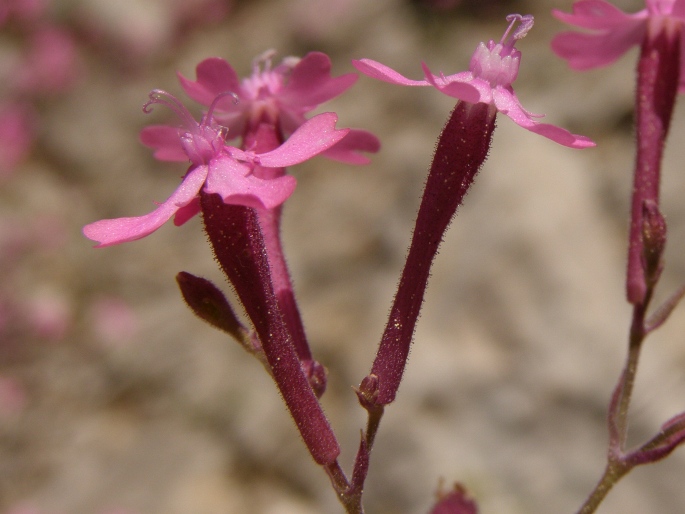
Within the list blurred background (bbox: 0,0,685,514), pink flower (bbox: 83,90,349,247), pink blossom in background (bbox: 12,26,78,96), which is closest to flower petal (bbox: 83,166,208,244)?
pink flower (bbox: 83,90,349,247)

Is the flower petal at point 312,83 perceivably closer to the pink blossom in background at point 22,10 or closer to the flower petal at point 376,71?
the flower petal at point 376,71

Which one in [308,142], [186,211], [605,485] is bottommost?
[605,485]

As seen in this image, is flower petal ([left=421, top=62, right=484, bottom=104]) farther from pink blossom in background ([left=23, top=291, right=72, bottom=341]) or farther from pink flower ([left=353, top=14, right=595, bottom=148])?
pink blossom in background ([left=23, top=291, right=72, bottom=341])

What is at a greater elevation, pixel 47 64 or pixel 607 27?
pixel 607 27

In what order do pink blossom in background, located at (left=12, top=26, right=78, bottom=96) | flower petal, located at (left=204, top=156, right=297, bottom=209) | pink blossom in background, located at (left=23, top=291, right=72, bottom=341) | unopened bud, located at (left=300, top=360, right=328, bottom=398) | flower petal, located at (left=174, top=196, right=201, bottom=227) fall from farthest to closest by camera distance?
pink blossom in background, located at (left=12, top=26, right=78, bottom=96)
pink blossom in background, located at (left=23, top=291, right=72, bottom=341)
unopened bud, located at (left=300, top=360, right=328, bottom=398)
flower petal, located at (left=174, top=196, right=201, bottom=227)
flower petal, located at (left=204, top=156, right=297, bottom=209)

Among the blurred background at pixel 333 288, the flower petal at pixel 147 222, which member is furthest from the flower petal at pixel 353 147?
the blurred background at pixel 333 288

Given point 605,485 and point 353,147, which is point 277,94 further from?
point 605,485

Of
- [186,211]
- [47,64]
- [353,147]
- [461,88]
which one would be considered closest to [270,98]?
[353,147]

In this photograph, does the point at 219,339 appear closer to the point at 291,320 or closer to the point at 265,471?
the point at 265,471
